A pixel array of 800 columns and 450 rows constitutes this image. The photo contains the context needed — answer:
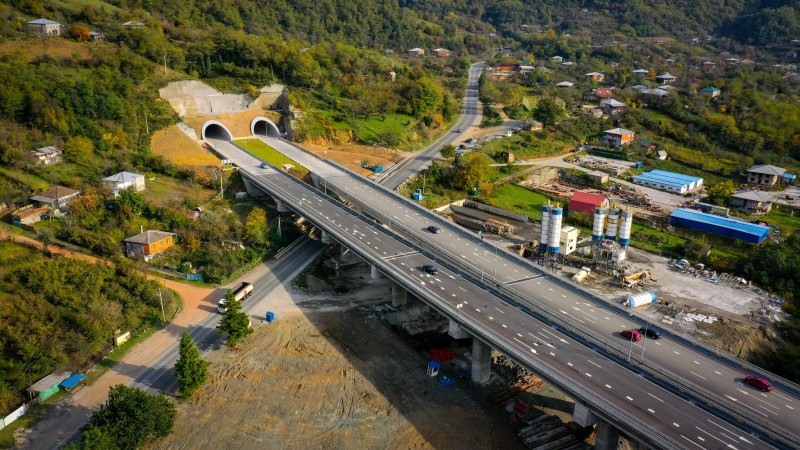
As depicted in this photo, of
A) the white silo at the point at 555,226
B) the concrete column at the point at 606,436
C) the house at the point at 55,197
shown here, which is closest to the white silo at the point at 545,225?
the white silo at the point at 555,226

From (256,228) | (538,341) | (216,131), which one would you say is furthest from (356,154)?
(538,341)

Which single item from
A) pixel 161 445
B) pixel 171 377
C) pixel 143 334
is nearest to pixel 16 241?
pixel 143 334

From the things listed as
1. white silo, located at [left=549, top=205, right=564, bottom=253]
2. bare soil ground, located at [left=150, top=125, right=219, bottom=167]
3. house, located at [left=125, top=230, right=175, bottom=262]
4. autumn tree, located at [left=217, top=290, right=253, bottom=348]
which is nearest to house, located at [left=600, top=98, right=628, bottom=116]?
white silo, located at [left=549, top=205, right=564, bottom=253]

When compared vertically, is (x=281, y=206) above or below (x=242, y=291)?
above

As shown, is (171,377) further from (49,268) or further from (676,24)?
(676,24)

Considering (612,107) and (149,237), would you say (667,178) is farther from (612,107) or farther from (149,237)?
(149,237)

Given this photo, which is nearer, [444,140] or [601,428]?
[601,428]
